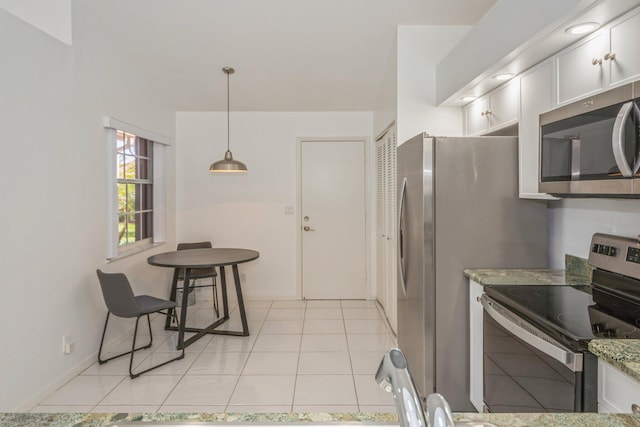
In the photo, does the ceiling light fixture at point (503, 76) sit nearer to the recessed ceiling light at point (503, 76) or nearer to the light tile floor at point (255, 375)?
the recessed ceiling light at point (503, 76)

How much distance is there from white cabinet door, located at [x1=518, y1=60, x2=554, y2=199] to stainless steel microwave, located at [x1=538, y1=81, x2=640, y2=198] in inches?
4.6

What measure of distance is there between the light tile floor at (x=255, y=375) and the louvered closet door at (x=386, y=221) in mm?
356

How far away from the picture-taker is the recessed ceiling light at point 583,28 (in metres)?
1.57

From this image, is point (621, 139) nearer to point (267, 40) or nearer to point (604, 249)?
point (604, 249)

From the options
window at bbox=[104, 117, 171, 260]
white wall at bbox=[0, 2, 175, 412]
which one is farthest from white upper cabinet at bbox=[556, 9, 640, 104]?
window at bbox=[104, 117, 171, 260]

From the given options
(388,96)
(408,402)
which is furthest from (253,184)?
(408,402)

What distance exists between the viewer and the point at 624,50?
1.47 meters

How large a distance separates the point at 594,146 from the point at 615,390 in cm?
88

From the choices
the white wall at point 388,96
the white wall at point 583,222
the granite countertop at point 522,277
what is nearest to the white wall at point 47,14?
the white wall at point 388,96

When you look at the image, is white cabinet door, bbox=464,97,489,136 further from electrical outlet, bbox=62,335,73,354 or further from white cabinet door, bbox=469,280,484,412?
electrical outlet, bbox=62,335,73,354

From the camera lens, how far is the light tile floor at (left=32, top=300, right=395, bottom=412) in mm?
2576

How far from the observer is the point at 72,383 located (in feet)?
9.34

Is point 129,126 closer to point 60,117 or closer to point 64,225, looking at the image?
point 60,117

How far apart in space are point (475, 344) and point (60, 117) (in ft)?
9.83
